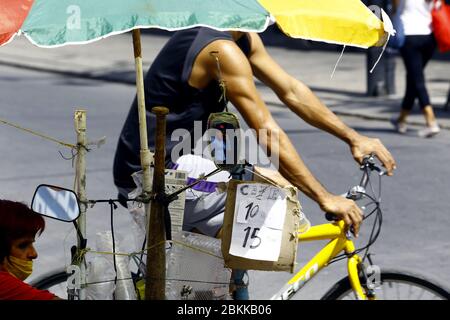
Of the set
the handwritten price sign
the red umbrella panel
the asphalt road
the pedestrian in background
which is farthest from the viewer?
the pedestrian in background

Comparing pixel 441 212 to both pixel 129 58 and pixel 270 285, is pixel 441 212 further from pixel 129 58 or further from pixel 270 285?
pixel 129 58

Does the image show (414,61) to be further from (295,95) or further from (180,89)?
(180,89)

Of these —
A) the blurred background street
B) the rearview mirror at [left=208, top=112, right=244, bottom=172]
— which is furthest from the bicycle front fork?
the rearview mirror at [left=208, top=112, right=244, bottom=172]

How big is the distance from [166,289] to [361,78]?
1300 cm

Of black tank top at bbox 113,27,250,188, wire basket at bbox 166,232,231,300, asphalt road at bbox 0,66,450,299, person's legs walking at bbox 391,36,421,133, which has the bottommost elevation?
wire basket at bbox 166,232,231,300

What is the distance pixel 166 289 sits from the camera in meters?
4.04

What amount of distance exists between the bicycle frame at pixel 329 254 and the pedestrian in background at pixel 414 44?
7150mm

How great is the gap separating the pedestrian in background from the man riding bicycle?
7.03 m

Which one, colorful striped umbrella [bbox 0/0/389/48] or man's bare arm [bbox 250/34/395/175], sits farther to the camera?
man's bare arm [bbox 250/34/395/175]

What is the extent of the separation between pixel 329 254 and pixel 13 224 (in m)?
1.53

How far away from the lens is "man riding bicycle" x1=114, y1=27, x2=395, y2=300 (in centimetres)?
430

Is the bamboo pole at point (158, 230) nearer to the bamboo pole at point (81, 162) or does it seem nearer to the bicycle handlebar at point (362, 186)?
the bamboo pole at point (81, 162)

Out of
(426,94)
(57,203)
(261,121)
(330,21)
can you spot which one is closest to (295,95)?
(261,121)

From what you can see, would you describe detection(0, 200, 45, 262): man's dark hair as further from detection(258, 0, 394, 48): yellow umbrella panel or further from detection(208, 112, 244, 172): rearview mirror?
detection(258, 0, 394, 48): yellow umbrella panel
